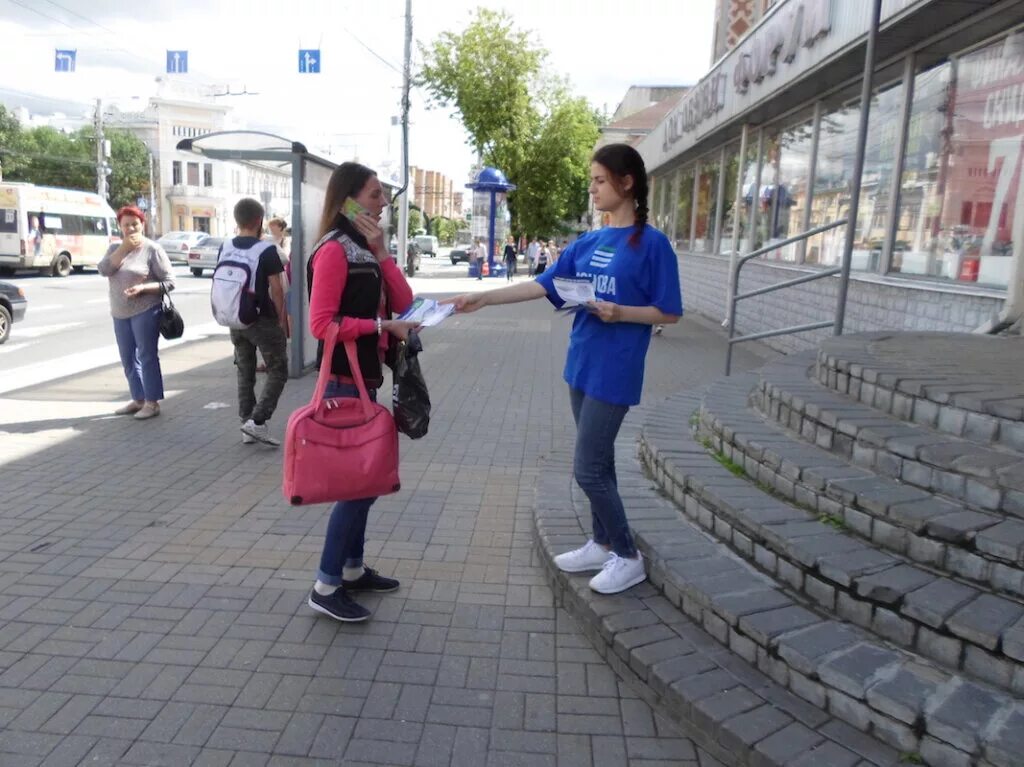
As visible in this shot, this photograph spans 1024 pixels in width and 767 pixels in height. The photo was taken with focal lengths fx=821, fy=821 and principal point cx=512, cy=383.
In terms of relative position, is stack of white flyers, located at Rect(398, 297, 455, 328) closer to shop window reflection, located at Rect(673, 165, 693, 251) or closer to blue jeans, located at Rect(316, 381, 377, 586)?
blue jeans, located at Rect(316, 381, 377, 586)

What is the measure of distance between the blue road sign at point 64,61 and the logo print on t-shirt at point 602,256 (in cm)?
2369

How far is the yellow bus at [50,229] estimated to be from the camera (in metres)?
25.9

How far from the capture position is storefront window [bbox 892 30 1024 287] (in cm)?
665

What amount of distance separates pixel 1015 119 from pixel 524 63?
101 feet

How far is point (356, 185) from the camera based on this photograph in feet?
11.3

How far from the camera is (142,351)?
7.01m

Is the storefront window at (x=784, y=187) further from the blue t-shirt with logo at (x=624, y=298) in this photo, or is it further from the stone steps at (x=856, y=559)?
the blue t-shirt with logo at (x=624, y=298)

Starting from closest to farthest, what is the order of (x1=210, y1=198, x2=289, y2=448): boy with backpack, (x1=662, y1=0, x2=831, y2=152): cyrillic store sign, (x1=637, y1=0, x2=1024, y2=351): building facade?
(x1=210, y1=198, x2=289, y2=448): boy with backpack < (x1=637, y1=0, x2=1024, y2=351): building facade < (x1=662, y1=0, x2=831, y2=152): cyrillic store sign

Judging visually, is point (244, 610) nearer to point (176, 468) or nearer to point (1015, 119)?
point (176, 468)

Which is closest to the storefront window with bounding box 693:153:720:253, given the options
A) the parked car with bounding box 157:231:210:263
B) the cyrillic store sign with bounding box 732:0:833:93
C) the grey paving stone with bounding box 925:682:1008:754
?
the cyrillic store sign with bounding box 732:0:833:93

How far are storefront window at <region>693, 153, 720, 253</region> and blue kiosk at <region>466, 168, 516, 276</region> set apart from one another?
539 inches

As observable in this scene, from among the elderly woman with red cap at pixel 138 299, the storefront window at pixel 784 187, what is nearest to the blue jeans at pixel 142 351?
the elderly woman with red cap at pixel 138 299

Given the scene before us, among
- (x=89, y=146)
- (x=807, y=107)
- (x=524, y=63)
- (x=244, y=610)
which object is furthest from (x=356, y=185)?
(x=89, y=146)

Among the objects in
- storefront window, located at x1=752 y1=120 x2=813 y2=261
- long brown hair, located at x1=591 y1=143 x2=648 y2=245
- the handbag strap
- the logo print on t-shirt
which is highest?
storefront window, located at x1=752 y1=120 x2=813 y2=261
